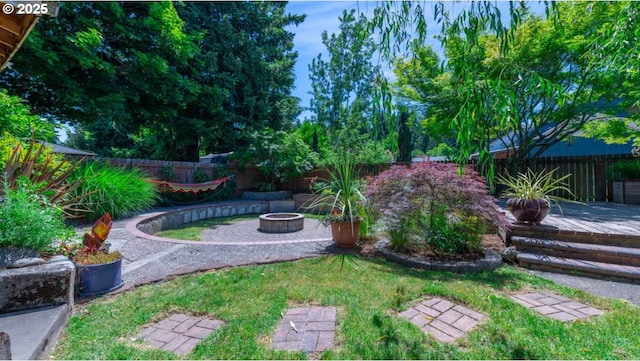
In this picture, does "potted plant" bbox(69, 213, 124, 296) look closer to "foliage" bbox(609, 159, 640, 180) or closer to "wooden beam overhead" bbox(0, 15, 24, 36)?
"wooden beam overhead" bbox(0, 15, 24, 36)

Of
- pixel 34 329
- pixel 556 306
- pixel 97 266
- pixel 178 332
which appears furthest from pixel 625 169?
pixel 34 329

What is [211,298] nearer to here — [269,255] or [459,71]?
[269,255]

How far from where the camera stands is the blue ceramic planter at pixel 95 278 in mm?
2646

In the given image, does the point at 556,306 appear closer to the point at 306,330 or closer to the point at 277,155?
the point at 306,330

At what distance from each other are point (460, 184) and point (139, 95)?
10.1 meters

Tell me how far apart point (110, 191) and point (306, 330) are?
18.0 feet

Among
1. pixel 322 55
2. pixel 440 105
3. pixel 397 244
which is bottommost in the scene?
pixel 397 244

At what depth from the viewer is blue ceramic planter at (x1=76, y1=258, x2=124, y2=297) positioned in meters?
2.65

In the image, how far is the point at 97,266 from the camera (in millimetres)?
2664

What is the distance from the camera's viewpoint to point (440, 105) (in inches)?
355

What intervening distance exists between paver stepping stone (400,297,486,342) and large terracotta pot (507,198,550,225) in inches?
98.3

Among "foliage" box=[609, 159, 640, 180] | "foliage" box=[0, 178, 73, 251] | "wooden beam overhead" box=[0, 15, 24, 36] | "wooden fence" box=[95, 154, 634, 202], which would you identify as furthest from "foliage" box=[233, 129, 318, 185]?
"foliage" box=[609, 159, 640, 180]

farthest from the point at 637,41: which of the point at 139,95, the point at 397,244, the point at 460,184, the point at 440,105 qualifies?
the point at 139,95

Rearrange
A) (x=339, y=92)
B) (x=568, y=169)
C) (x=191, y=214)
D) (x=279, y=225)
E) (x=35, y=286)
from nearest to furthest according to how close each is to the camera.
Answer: (x=35, y=286) < (x=279, y=225) < (x=191, y=214) < (x=568, y=169) < (x=339, y=92)
